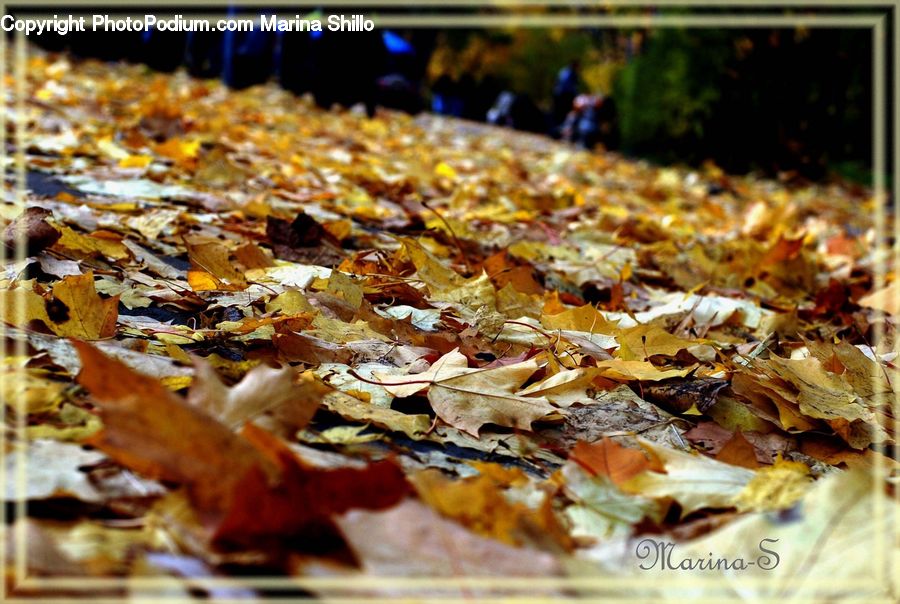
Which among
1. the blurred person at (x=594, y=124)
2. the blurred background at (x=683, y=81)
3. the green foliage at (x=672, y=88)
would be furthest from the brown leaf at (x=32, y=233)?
the blurred person at (x=594, y=124)

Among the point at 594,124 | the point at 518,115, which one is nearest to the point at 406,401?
the point at 594,124

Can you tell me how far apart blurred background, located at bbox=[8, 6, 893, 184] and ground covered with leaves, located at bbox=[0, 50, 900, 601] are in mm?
5305

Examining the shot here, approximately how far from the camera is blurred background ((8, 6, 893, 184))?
7539mm

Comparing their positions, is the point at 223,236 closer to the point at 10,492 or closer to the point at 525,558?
the point at 10,492

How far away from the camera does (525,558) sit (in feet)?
2.09

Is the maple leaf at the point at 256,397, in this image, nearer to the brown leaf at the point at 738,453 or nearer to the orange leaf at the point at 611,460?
the orange leaf at the point at 611,460

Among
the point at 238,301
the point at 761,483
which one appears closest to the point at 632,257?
the point at 238,301

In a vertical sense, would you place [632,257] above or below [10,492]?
below

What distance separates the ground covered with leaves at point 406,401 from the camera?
2.12 feet

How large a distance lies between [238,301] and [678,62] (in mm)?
8630

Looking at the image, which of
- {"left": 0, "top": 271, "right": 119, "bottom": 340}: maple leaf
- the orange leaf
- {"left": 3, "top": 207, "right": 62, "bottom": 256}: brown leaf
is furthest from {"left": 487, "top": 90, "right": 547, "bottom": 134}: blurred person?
the orange leaf

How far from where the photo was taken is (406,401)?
3.63 feet

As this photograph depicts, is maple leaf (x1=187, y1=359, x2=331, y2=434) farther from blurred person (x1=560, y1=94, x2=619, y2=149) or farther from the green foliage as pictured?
blurred person (x1=560, y1=94, x2=619, y2=149)

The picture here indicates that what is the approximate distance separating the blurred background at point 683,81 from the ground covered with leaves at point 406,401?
5.30 metres
